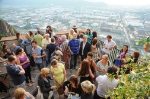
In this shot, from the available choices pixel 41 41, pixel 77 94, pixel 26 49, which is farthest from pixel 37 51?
pixel 77 94

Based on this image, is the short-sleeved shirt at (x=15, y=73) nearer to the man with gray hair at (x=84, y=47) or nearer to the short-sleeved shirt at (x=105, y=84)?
the short-sleeved shirt at (x=105, y=84)

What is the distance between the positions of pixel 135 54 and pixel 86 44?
222 cm

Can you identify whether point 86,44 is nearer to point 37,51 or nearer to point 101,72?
point 101,72

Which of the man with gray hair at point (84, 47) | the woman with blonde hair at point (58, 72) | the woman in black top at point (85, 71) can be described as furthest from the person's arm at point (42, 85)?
the man with gray hair at point (84, 47)

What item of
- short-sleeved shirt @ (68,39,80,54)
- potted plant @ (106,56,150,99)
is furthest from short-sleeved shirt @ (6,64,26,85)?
potted plant @ (106,56,150,99)

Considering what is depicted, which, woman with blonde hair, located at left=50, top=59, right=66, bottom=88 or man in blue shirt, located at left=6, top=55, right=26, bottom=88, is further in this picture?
woman with blonde hair, located at left=50, top=59, right=66, bottom=88

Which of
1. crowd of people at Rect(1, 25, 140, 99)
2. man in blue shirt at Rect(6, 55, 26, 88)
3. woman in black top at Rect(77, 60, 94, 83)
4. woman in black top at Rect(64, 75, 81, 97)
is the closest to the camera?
crowd of people at Rect(1, 25, 140, 99)

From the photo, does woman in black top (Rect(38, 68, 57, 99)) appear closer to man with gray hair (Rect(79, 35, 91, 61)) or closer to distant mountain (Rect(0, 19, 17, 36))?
man with gray hair (Rect(79, 35, 91, 61))

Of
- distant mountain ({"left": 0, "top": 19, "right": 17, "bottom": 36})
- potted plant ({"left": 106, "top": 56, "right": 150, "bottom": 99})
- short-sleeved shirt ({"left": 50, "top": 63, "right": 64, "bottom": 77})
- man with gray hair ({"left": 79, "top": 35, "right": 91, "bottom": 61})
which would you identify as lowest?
distant mountain ({"left": 0, "top": 19, "right": 17, "bottom": 36})

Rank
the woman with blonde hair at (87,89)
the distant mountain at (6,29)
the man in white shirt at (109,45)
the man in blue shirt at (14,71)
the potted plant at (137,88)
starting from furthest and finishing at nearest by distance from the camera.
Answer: the distant mountain at (6,29) < the man in white shirt at (109,45) < the man in blue shirt at (14,71) < the woman with blonde hair at (87,89) < the potted plant at (137,88)

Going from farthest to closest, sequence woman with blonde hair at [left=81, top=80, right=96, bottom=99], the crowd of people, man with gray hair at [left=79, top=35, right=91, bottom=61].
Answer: man with gray hair at [left=79, top=35, right=91, bottom=61]
the crowd of people
woman with blonde hair at [left=81, top=80, right=96, bottom=99]

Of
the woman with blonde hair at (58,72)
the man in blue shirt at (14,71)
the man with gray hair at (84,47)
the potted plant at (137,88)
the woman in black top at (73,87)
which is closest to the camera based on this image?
the potted plant at (137,88)

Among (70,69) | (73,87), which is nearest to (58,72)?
(73,87)

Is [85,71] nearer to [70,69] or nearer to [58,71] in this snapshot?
[58,71]
